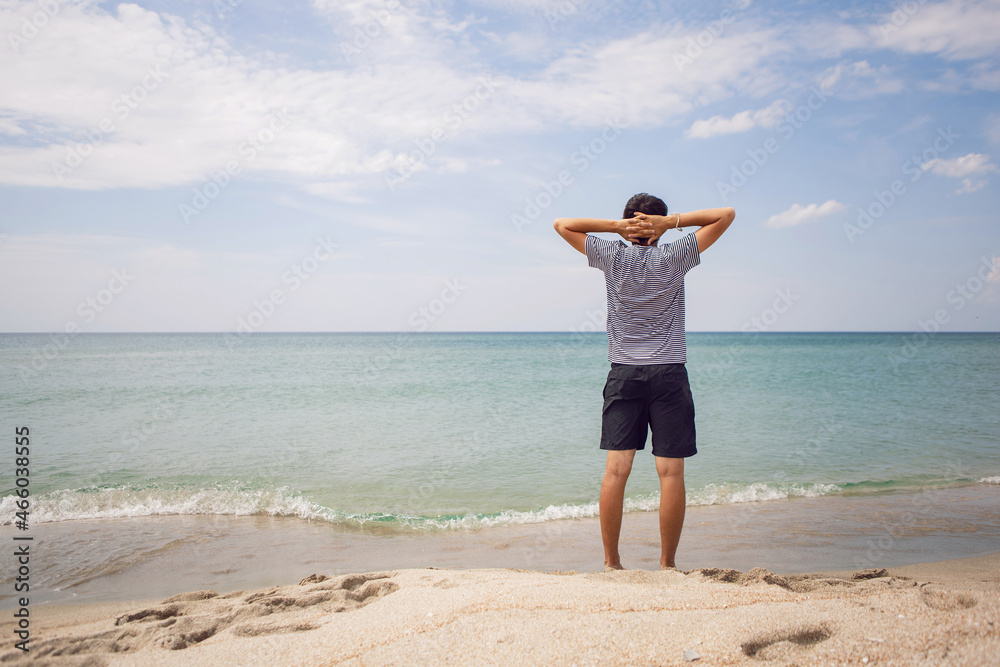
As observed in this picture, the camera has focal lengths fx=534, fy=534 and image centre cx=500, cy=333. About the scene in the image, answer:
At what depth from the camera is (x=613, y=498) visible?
3336 millimetres

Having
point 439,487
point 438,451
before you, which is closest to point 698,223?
point 439,487

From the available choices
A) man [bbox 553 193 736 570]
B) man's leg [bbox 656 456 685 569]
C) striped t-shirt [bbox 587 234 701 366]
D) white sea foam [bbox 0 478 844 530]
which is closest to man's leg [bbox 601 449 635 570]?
man [bbox 553 193 736 570]

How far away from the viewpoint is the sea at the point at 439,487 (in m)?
4.56

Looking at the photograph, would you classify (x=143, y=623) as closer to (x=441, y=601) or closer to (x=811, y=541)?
(x=441, y=601)

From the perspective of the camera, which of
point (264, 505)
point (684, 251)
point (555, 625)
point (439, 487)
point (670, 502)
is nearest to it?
point (555, 625)

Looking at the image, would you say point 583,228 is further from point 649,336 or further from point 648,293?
point 649,336

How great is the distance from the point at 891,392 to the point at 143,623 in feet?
60.7

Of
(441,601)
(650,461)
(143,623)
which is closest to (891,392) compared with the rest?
(650,461)

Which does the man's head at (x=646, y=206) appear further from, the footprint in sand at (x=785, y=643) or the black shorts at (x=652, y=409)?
the footprint in sand at (x=785, y=643)

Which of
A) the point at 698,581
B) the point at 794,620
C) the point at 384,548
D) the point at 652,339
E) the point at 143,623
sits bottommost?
the point at 384,548

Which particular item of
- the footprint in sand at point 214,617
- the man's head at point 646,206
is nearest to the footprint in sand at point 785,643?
the footprint in sand at point 214,617

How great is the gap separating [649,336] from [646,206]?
0.81 m

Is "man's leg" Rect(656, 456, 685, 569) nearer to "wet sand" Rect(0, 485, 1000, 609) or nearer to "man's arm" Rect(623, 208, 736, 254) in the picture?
"wet sand" Rect(0, 485, 1000, 609)

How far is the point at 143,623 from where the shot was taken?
2.94 m
